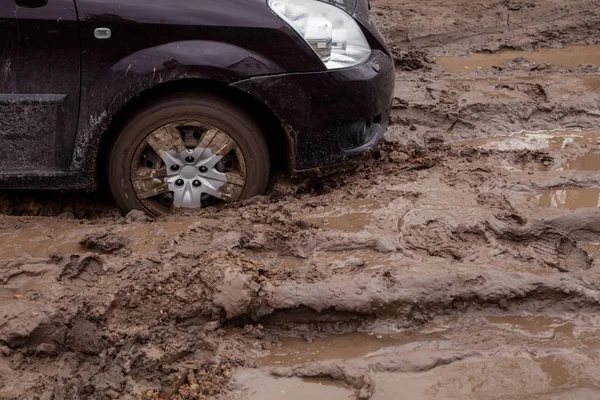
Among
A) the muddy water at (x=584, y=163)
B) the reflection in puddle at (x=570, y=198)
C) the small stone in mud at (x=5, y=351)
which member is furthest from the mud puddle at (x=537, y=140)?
the small stone in mud at (x=5, y=351)

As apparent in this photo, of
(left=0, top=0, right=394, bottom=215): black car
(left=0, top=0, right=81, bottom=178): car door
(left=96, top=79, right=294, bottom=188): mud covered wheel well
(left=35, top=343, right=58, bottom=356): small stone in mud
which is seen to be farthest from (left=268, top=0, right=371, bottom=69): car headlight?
(left=35, top=343, right=58, bottom=356): small stone in mud

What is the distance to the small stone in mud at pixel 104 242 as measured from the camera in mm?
3490

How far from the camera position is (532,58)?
689 cm

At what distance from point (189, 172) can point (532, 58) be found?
14.8 feet

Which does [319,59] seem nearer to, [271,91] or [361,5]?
[271,91]

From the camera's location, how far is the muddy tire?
3.66 m

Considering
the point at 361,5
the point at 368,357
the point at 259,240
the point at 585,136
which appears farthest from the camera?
the point at 585,136

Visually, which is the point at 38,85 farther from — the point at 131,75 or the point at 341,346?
the point at 341,346

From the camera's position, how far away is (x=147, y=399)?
2705 mm

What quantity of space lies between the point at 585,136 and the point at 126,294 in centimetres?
368

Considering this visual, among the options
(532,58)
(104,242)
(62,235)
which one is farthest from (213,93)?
(532,58)

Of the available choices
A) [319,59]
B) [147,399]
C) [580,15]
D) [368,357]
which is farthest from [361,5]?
[580,15]

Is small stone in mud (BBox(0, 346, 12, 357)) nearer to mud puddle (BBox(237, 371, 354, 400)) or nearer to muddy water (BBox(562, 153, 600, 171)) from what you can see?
mud puddle (BBox(237, 371, 354, 400))

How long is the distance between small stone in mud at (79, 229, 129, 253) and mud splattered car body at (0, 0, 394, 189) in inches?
14.2
